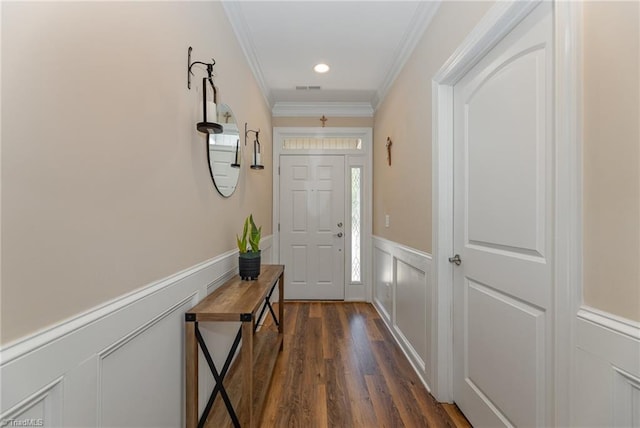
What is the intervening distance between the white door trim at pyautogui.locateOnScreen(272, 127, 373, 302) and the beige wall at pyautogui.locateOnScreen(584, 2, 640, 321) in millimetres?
2919

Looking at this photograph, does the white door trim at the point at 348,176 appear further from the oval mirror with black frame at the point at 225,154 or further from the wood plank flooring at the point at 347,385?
the oval mirror with black frame at the point at 225,154

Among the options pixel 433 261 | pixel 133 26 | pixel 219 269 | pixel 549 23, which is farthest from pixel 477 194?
pixel 133 26

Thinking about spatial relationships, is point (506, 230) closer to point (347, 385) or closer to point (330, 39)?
point (347, 385)

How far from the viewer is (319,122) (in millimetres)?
3830

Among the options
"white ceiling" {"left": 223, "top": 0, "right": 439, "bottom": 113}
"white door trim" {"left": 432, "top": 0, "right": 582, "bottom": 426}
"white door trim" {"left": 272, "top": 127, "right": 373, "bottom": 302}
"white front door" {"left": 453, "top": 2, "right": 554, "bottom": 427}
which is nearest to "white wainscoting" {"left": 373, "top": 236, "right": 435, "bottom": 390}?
"white front door" {"left": 453, "top": 2, "right": 554, "bottom": 427}

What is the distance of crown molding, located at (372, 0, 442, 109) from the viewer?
1895 millimetres

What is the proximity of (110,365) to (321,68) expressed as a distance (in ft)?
8.98

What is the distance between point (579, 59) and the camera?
0.91 m

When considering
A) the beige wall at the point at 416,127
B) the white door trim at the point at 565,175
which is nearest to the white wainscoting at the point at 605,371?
the white door trim at the point at 565,175

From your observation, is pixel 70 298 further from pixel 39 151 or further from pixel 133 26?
pixel 133 26

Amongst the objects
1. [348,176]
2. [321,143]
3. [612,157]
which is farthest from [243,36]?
[612,157]

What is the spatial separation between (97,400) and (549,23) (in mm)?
1877

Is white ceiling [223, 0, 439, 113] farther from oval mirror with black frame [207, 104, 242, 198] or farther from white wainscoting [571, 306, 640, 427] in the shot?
white wainscoting [571, 306, 640, 427]

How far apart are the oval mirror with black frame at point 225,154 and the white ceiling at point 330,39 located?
72 centimetres
